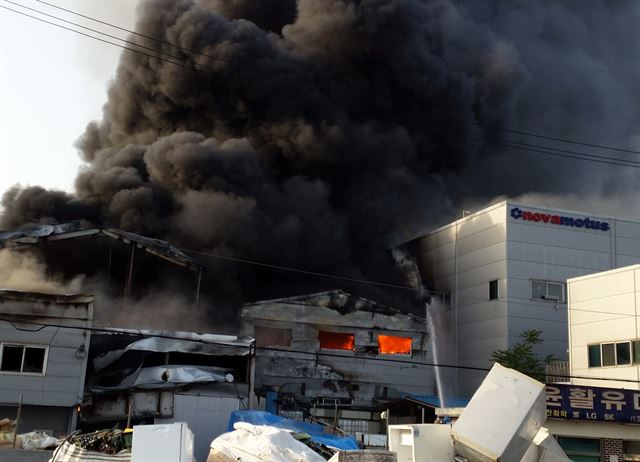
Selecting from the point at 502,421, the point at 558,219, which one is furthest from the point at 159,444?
the point at 558,219

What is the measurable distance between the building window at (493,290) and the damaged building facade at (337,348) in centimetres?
360

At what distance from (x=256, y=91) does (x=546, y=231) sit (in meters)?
19.1

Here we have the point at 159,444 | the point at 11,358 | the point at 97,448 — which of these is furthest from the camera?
the point at 11,358

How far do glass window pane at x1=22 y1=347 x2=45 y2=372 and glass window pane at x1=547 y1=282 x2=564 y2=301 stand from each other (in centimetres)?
2326

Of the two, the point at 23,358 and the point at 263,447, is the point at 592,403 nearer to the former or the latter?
the point at 263,447

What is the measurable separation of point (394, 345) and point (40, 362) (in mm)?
18543

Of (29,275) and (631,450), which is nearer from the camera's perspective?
(631,450)

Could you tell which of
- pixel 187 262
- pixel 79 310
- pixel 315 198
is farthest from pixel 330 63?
pixel 79 310

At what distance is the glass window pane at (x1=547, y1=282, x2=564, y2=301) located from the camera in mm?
36562

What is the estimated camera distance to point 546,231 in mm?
36969

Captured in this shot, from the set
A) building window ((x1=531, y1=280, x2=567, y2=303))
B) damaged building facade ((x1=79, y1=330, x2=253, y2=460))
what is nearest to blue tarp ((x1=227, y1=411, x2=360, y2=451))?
damaged building facade ((x1=79, y1=330, x2=253, y2=460))

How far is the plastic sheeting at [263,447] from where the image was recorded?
46.3 ft

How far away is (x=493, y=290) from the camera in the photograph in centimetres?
3700

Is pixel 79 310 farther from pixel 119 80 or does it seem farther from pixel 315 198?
pixel 119 80
